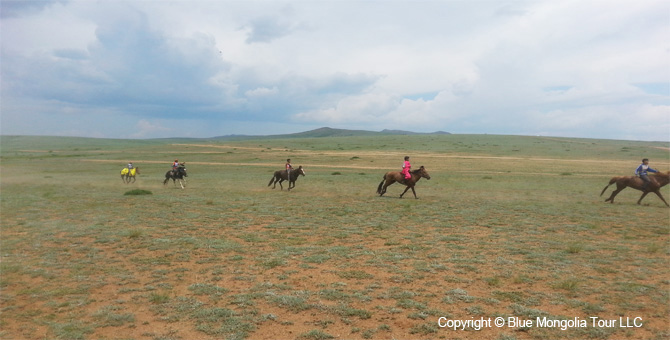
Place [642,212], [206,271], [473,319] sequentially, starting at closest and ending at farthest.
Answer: [473,319]
[206,271]
[642,212]

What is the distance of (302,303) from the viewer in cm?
782

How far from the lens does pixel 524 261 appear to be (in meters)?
10.4

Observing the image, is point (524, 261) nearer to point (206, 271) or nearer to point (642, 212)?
point (206, 271)

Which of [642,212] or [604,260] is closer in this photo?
[604,260]

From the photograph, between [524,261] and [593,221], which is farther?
[593,221]

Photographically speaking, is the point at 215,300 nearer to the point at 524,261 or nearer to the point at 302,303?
the point at 302,303

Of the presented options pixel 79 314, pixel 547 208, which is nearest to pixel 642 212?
pixel 547 208

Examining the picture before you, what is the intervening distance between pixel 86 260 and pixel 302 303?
24.8 feet

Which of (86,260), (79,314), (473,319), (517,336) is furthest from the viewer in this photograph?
(86,260)

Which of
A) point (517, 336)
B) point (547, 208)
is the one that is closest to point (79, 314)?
point (517, 336)

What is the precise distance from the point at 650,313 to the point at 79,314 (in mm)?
11500

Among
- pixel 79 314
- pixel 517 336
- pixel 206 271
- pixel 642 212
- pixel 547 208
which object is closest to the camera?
pixel 517 336

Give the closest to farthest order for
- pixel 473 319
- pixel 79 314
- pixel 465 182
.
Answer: pixel 473 319, pixel 79 314, pixel 465 182

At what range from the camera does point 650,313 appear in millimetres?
7148
